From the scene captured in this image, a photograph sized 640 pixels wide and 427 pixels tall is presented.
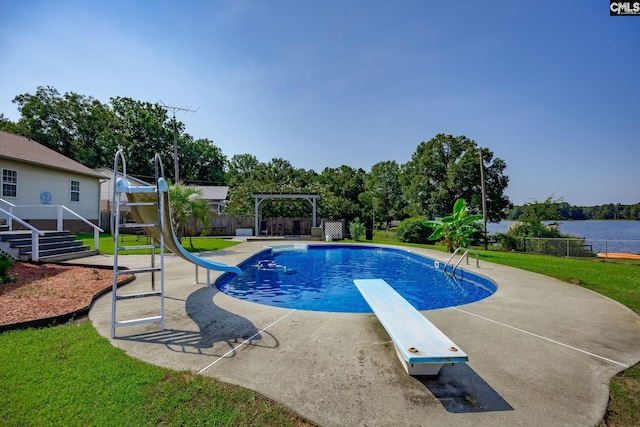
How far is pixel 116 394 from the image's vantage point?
7.91ft

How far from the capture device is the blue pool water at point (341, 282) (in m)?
6.84

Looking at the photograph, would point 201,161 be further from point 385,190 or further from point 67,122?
point 385,190

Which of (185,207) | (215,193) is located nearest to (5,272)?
(185,207)

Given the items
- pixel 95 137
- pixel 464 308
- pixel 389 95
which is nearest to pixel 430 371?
pixel 464 308

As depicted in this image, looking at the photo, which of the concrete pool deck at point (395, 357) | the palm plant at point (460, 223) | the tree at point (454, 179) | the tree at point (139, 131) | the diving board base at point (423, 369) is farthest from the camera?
the tree at point (139, 131)

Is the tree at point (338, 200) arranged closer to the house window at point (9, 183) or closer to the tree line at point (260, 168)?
the tree line at point (260, 168)

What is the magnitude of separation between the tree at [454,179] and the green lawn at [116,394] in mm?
28661

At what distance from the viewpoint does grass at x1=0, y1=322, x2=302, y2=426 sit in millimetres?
2133

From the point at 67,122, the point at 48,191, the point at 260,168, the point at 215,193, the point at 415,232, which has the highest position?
the point at 67,122

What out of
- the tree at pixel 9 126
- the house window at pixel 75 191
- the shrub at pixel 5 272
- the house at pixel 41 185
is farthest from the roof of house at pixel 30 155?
the tree at pixel 9 126

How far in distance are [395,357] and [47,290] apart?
22.1 feet

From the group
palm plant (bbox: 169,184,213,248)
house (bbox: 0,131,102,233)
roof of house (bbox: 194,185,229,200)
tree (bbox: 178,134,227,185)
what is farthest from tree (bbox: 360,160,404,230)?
house (bbox: 0,131,102,233)

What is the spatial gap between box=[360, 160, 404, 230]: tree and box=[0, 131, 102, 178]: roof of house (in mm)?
30700

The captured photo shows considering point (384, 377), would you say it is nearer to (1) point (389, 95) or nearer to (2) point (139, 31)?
(2) point (139, 31)
